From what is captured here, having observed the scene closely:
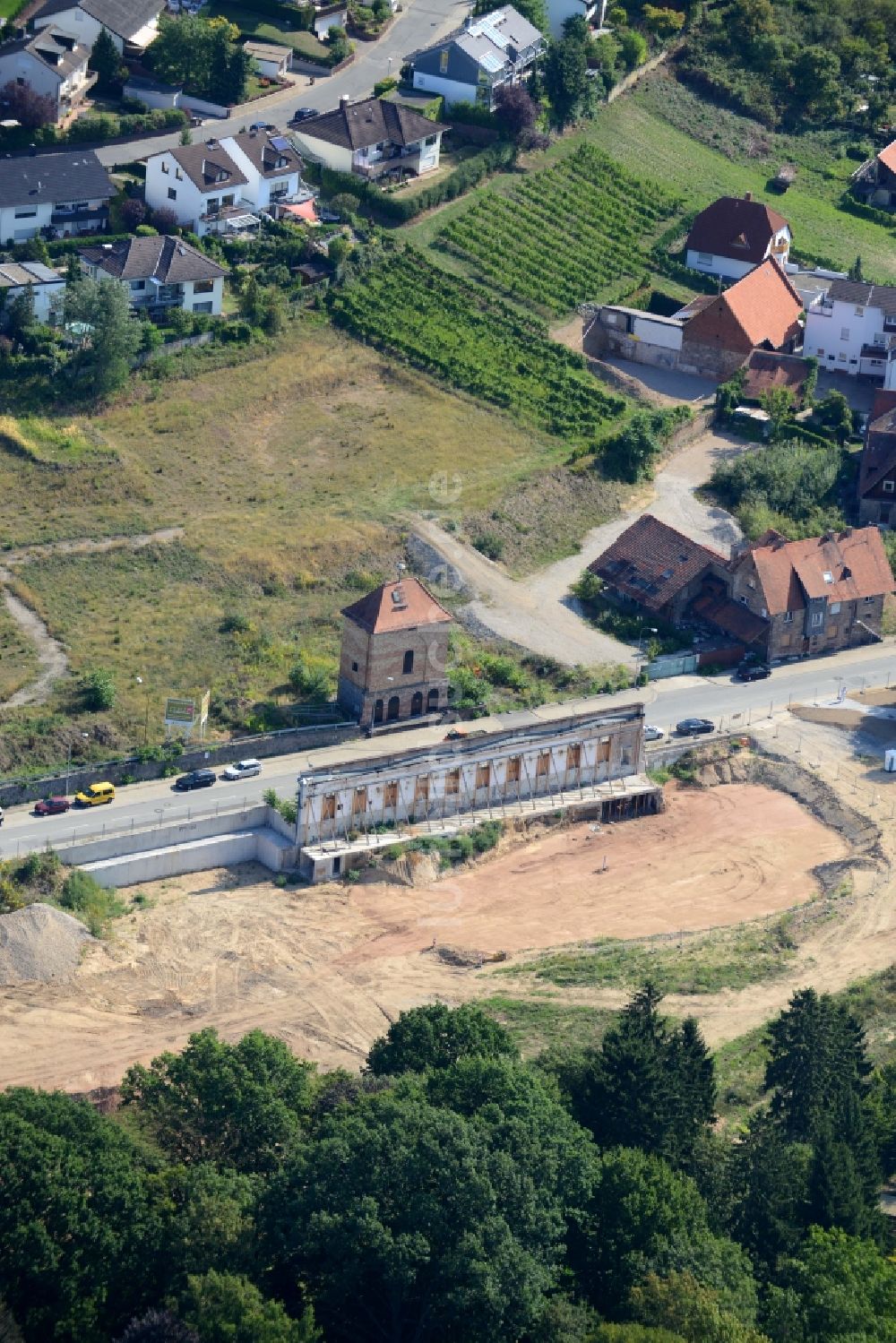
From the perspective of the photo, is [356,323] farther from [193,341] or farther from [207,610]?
[207,610]

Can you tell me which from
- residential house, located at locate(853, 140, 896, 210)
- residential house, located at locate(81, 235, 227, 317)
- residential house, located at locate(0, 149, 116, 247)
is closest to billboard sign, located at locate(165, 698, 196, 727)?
residential house, located at locate(81, 235, 227, 317)

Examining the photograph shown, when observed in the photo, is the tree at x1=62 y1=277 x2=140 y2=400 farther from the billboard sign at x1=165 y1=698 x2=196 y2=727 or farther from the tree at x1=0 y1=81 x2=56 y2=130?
the billboard sign at x1=165 y1=698 x2=196 y2=727

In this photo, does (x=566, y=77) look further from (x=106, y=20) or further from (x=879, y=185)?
(x=106, y=20)

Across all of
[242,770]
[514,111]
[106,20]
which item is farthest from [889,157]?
[242,770]

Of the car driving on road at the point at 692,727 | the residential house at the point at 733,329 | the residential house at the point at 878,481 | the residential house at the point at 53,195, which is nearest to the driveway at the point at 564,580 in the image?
the car driving on road at the point at 692,727

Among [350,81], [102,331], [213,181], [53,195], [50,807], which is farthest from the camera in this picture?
[350,81]

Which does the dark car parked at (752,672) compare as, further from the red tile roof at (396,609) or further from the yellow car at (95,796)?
the yellow car at (95,796)
